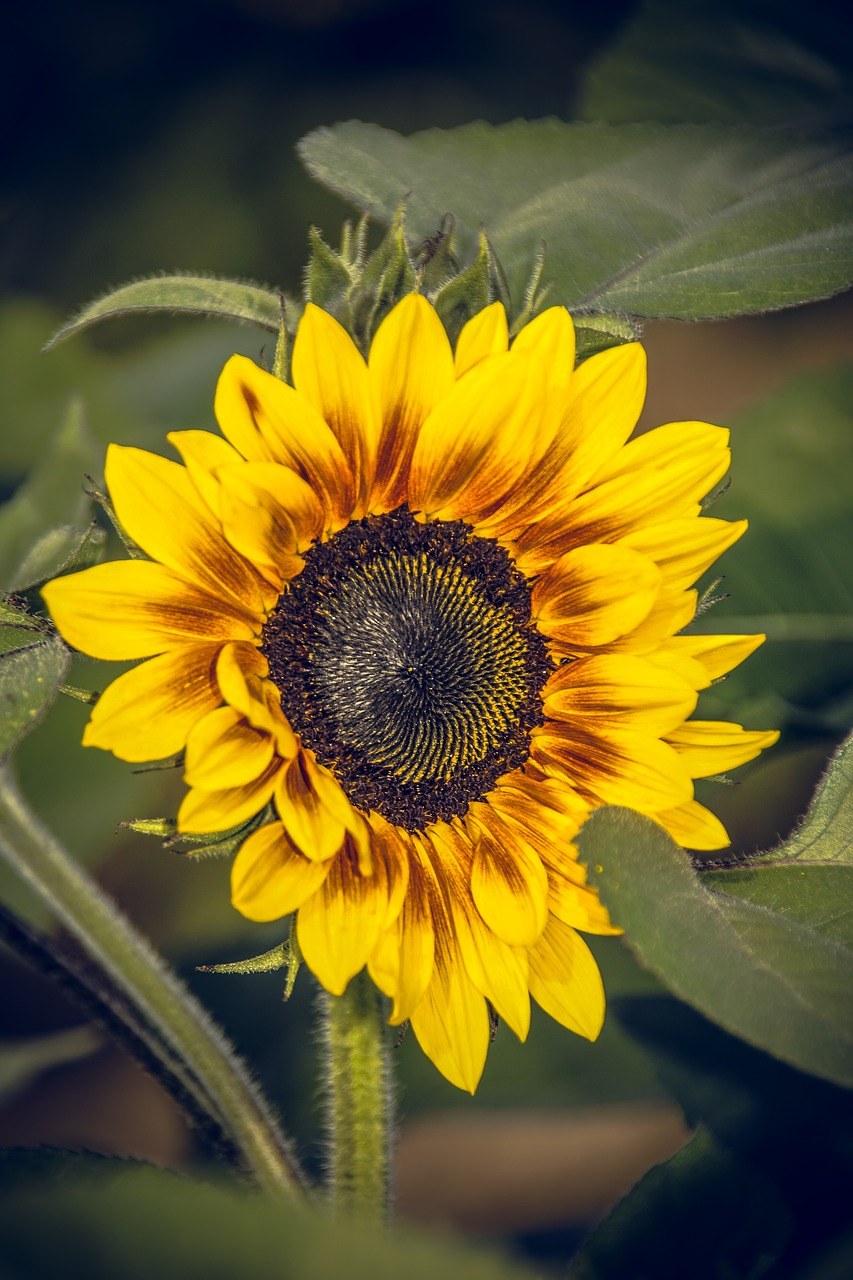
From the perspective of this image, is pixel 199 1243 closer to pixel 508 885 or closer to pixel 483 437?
pixel 508 885

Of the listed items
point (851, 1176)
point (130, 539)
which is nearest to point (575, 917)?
point (851, 1176)

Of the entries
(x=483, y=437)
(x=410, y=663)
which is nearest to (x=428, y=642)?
(x=410, y=663)

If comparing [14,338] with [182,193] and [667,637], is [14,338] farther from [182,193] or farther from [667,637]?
[667,637]

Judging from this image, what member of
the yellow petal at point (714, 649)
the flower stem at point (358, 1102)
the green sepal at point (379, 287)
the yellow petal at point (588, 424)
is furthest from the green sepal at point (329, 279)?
the flower stem at point (358, 1102)

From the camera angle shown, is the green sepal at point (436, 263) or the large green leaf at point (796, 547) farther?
the large green leaf at point (796, 547)

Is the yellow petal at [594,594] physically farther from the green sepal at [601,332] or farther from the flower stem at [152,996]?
the flower stem at [152,996]

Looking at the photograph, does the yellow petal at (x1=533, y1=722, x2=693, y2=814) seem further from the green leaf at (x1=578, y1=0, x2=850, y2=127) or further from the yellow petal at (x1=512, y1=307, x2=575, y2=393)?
the green leaf at (x1=578, y1=0, x2=850, y2=127)
